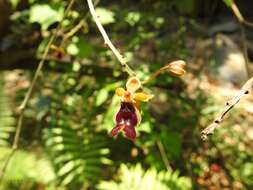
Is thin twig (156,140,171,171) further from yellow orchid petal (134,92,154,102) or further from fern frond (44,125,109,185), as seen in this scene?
yellow orchid petal (134,92,154,102)

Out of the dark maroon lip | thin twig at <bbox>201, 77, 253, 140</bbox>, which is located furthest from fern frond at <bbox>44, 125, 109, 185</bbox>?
thin twig at <bbox>201, 77, 253, 140</bbox>

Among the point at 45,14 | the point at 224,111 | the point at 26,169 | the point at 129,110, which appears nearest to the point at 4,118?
the point at 26,169

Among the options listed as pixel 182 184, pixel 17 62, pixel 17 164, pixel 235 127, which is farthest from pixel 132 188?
pixel 235 127

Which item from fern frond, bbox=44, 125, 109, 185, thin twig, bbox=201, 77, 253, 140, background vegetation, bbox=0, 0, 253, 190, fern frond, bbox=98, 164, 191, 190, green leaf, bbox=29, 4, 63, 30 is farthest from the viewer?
fern frond, bbox=44, 125, 109, 185

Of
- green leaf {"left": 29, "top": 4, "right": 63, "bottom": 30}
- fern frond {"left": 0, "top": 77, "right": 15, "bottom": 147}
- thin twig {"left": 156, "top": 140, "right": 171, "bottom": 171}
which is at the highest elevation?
fern frond {"left": 0, "top": 77, "right": 15, "bottom": 147}

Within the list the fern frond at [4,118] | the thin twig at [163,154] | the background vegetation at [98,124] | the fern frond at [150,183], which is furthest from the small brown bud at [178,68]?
the fern frond at [4,118]

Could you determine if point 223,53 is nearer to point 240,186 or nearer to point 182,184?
point 240,186

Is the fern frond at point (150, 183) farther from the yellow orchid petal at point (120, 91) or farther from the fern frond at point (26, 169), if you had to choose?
the yellow orchid petal at point (120, 91)

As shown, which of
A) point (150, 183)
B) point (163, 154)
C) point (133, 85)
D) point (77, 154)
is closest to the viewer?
point (133, 85)

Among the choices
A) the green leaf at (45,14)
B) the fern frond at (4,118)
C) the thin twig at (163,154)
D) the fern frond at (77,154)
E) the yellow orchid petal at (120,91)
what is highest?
the fern frond at (4,118)

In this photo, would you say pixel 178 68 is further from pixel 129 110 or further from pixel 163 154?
pixel 163 154

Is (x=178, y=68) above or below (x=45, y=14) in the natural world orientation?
below
